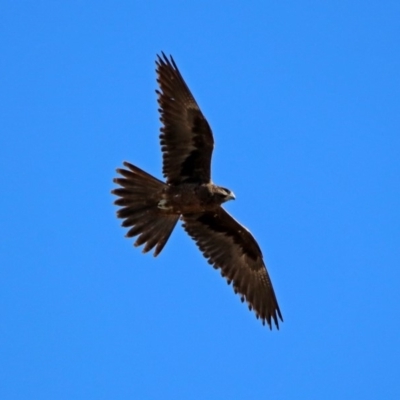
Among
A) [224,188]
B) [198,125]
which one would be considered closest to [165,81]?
[198,125]

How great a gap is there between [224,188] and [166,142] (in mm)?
1054

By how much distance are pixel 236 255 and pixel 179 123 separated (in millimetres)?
2573

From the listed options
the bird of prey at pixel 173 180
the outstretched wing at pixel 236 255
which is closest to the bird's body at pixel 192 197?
the bird of prey at pixel 173 180

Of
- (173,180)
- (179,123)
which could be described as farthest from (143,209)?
(179,123)

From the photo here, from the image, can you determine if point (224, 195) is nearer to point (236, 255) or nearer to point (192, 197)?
point (192, 197)

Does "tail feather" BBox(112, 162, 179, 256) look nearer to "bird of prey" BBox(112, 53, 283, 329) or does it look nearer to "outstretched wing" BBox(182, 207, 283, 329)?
"bird of prey" BBox(112, 53, 283, 329)

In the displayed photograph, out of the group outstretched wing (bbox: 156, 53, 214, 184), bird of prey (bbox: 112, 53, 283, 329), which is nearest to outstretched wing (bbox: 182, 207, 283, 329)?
bird of prey (bbox: 112, 53, 283, 329)

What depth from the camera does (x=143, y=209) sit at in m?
15.9

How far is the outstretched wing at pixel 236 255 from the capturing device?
1677cm

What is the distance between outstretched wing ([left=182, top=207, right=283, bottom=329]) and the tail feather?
0.68 meters

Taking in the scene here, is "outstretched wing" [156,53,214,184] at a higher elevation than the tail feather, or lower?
higher

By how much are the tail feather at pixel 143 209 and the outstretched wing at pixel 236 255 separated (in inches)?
26.9

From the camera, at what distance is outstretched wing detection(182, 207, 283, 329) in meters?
16.8

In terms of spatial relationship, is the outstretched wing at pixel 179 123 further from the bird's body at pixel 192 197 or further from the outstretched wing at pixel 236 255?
the outstretched wing at pixel 236 255
